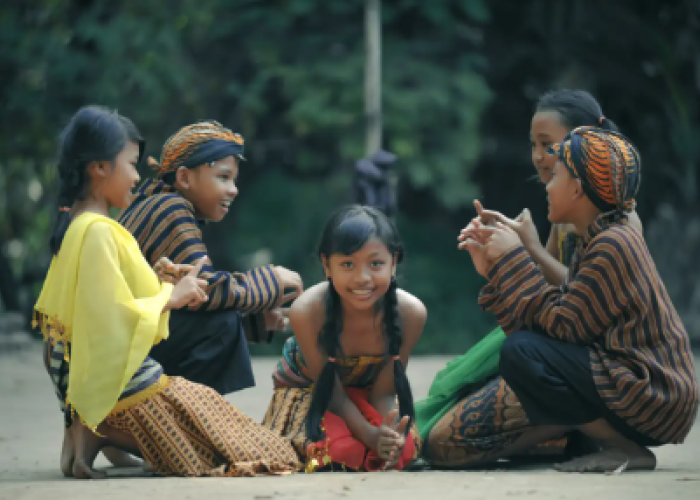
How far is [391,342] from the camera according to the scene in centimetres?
397

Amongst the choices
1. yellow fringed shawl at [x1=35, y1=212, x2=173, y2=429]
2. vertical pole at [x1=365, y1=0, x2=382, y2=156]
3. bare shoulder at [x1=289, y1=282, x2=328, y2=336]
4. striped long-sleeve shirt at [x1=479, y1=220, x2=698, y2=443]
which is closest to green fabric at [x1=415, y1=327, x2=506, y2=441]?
striped long-sleeve shirt at [x1=479, y1=220, x2=698, y2=443]

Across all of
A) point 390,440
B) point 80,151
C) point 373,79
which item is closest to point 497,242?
point 390,440

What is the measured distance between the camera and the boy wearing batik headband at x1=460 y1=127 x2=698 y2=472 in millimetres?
3596

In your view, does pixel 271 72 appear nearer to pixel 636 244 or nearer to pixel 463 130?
pixel 463 130

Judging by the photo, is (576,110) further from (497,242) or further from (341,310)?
(341,310)

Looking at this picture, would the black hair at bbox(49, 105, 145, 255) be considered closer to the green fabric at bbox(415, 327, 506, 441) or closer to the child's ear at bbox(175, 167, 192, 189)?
the child's ear at bbox(175, 167, 192, 189)

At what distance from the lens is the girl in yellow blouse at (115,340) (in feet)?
11.8

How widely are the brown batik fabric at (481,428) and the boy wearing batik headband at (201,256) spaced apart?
0.83 m

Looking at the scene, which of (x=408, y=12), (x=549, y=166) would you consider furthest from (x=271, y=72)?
(x=549, y=166)

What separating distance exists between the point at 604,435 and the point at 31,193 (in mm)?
10924

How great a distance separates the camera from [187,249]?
13.6 feet

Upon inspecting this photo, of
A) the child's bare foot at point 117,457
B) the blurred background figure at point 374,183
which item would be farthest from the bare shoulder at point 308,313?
the blurred background figure at point 374,183

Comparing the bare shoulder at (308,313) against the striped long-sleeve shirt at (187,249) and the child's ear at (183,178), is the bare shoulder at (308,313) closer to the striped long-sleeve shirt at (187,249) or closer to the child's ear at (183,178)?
the striped long-sleeve shirt at (187,249)

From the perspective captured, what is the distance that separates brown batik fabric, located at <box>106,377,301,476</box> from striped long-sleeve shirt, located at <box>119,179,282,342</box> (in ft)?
1.56
